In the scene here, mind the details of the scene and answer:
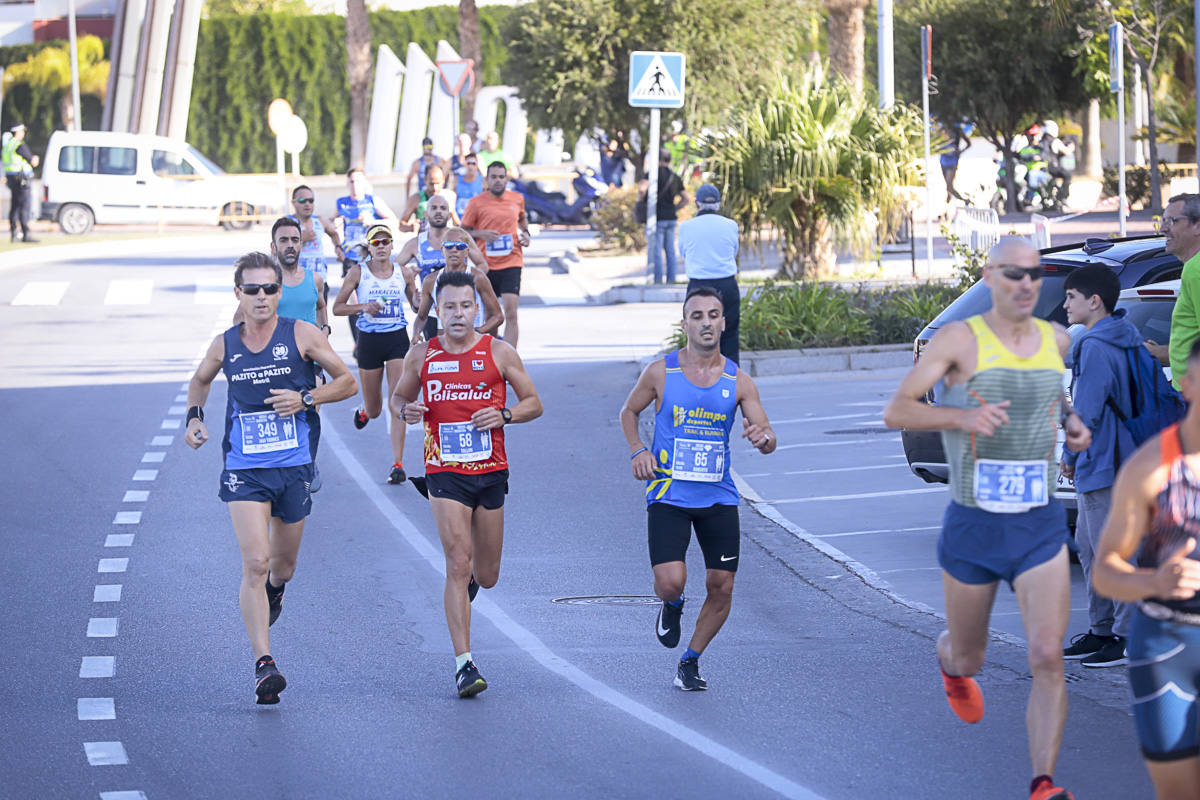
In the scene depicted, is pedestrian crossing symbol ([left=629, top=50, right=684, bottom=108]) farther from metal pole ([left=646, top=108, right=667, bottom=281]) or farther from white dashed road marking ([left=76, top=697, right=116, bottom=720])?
white dashed road marking ([left=76, top=697, right=116, bottom=720])

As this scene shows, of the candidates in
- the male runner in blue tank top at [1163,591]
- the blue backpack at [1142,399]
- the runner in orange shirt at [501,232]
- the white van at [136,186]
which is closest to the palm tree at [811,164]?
the runner in orange shirt at [501,232]

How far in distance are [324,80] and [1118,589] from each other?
187 ft

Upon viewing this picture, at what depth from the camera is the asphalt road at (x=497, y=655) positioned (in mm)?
6672

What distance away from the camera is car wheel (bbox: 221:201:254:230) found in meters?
45.4

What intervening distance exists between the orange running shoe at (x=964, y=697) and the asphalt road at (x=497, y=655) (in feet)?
0.75

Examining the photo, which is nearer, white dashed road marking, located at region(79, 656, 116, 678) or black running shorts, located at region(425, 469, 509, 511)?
black running shorts, located at region(425, 469, 509, 511)

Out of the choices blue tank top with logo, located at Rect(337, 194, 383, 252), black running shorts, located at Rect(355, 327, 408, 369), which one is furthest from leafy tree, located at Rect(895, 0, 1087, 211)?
black running shorts, located at Rect(355, 327, 408, 369)

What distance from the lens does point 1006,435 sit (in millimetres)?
6066

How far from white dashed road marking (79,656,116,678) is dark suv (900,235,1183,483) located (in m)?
4.47

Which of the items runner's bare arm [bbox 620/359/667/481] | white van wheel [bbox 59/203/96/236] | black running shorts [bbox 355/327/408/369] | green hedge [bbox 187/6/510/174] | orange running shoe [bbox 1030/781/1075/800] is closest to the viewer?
orange running shoe [bbox 1030/781/1075/800]

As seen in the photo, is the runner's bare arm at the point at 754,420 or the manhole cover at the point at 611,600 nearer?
the runner's bare arm at the point at 754,420

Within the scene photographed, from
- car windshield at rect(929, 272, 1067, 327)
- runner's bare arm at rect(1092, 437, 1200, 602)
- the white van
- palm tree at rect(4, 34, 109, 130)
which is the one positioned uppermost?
palm tree at rect(4, 34, 109, 130)

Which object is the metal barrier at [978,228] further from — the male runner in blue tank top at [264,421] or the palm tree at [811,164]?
the male runner in blue tank top at [264,421]

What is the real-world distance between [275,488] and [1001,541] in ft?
11.1
